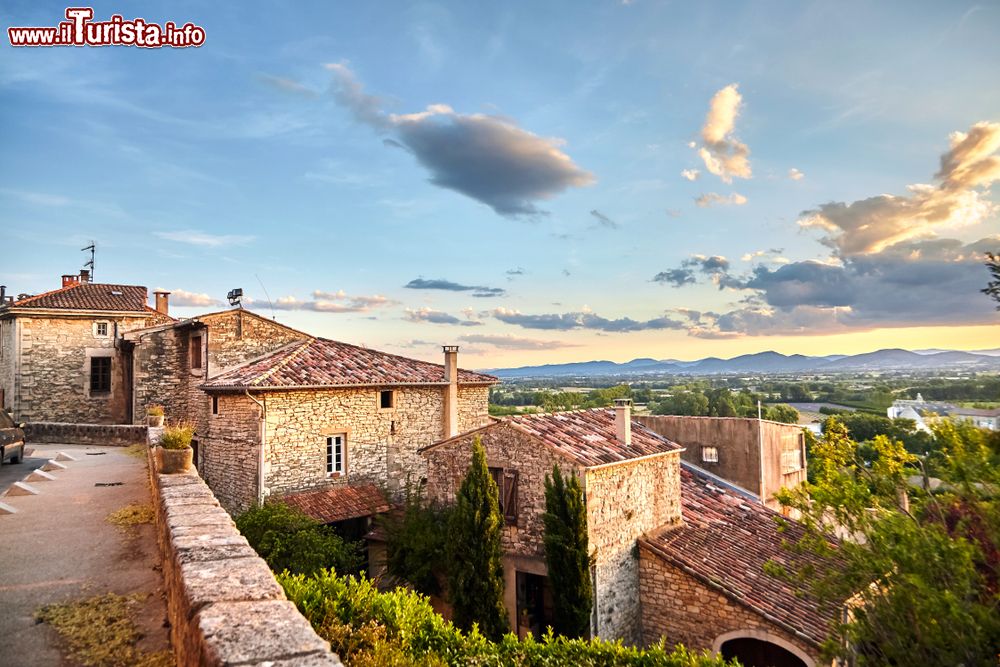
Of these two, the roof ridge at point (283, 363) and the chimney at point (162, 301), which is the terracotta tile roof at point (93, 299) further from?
the roof ridge at point (283, 363)

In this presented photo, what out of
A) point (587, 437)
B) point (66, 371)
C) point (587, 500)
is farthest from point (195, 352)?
point (587, 500)

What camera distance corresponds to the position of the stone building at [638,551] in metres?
13.2

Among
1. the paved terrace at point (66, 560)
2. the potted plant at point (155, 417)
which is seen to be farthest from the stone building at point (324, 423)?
the paved terrace at point (66, 560)

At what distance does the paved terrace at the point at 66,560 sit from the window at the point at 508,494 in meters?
8.09

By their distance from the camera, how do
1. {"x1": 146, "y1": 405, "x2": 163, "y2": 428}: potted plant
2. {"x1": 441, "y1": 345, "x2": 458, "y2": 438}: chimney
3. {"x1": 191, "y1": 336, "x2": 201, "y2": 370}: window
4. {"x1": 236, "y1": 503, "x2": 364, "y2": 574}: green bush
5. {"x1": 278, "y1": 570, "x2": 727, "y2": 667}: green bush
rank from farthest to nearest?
{"x1": 441, "y1": 345, "x2": 458, "y2": 438}: chimney, {"x1": 191, "y1": 336, "x2": 201, "y2": 370}: window, {"x1": 146, "y1": 405, "x2": 163, "y2": 428}: potted plant, {"x1": 236, "y1": 503, "x2": 364, "y2": 574}: green bush, {"x1": 278, "y1": 570, "x2": 727, "y2": 667}: green bush

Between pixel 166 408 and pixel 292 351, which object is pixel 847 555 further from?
pixel 166 408

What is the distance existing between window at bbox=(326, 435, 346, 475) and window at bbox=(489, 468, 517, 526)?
6.95 meters

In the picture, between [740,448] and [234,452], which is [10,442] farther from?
[740,448]

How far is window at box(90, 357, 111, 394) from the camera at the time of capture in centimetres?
2656

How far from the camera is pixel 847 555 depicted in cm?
993

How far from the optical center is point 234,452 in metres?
18.8

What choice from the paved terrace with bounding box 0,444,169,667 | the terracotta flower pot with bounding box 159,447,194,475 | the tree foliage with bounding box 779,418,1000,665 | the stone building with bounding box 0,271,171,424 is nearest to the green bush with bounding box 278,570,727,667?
the paved terrace with bounding box 0,444,169,667

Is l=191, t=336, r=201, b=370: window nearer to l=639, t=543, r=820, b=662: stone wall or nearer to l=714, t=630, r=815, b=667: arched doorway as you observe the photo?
l=639, t=543, r=820, b=662: stone wall

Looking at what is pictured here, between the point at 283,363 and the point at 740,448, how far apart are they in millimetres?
17501
